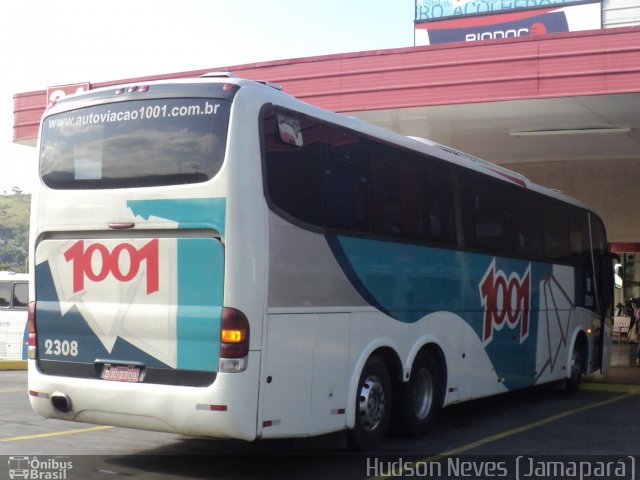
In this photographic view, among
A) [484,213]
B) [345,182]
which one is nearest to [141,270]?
[345,182]

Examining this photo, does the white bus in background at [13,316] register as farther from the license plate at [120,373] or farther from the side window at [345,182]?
the side window at [345,182]

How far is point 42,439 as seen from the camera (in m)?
9.52

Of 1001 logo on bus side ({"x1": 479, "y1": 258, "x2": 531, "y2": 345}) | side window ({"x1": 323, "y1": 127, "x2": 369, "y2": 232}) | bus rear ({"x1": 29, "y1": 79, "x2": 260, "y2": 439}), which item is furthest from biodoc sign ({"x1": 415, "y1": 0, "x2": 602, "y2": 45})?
bus rear ({"x1": 29, "y1": 79, "x2": 260, "y2": 439})

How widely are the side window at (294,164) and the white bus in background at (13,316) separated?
1531 centimetres

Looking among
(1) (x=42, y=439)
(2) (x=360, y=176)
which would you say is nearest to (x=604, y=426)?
(2) (x=360, y=176)

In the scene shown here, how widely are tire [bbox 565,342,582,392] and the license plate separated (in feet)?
30.8

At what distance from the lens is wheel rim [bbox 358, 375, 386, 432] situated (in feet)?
29.6

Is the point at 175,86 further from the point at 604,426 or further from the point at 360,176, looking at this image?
the point at 604,426

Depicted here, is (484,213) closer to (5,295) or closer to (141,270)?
(141,270)

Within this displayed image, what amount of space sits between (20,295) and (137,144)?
17.9 m

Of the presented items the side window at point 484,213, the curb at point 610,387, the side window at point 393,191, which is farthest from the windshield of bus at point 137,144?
the curb at point 610,387

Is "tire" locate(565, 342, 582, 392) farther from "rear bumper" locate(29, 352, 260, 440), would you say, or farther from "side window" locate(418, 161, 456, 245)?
"rear bumper" locate(29, 352, 260, 440)

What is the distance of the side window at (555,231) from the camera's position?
1409 centimetres

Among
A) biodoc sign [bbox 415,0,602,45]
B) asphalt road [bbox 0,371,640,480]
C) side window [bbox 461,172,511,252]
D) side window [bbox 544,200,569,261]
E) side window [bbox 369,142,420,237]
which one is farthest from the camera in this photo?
biodoc sign [bbox 415,0,602,45]
